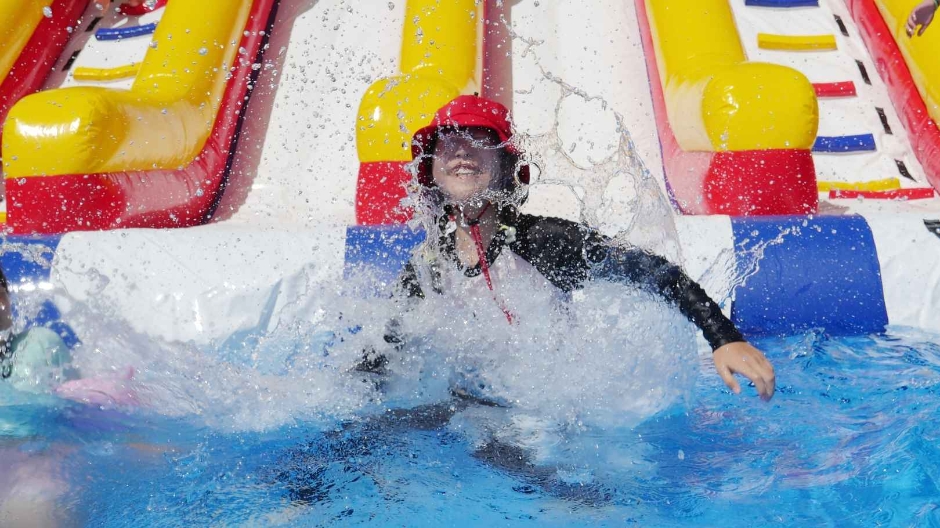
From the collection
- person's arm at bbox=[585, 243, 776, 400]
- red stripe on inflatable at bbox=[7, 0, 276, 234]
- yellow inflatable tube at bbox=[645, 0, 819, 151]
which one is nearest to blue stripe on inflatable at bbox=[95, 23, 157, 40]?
red stripe on inflatable at bbox=[7, 0, 276, 234]

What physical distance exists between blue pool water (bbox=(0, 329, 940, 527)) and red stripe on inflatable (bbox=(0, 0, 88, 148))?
1.78 metres

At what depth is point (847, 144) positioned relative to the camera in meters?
2.97

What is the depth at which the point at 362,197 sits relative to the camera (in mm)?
2619

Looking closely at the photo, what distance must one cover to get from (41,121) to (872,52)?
2.74 metres

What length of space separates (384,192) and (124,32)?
1.57 meters

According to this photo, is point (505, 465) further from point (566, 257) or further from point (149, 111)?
point (149, 111)

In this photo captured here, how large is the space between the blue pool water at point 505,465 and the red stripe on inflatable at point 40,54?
5.84 ft

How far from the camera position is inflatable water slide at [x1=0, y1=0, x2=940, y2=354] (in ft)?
7.29

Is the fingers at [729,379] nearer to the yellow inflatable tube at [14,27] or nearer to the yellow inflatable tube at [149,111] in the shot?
the yellow inflatable tube at [149,111]

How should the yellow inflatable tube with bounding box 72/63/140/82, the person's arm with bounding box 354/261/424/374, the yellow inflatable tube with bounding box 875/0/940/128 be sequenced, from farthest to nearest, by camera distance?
1. the yellow inflatable tube with bounding box 72/63/140/82
2. the yellow inflatable tube with bounding box 875/0/940/128
3. the person's arm with bounding box 354/261/424/374

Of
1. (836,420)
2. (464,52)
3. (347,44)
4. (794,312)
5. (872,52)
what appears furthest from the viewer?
(347,44)

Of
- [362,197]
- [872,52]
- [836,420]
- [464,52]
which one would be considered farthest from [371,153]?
[872,52]

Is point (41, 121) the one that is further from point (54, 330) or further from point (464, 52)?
point (464, 52)

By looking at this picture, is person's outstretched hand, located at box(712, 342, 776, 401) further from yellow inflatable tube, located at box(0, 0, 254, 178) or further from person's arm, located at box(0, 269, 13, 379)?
yellow inflatable tube, located at box(0, 0, 254, 178)
